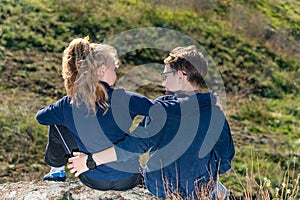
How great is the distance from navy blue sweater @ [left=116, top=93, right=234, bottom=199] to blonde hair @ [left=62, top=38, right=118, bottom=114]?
31 cm

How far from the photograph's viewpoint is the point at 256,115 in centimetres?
864

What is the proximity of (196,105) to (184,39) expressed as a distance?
23.7ft

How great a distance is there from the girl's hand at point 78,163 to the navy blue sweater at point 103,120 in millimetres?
49

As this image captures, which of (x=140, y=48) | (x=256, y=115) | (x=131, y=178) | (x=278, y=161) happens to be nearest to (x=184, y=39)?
(x=140, y=48)

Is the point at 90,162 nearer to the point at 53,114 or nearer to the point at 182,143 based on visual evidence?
the point at 53,114

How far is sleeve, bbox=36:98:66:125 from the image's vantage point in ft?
11.4

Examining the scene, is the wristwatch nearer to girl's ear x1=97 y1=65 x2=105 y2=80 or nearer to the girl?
the girl

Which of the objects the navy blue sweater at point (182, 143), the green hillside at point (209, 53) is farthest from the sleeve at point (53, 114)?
the green hillside at point (209, 53)

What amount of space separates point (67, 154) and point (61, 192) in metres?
0.25

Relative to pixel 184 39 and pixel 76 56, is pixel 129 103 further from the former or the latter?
pixel 184 39

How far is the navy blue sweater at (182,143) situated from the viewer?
3332 mm

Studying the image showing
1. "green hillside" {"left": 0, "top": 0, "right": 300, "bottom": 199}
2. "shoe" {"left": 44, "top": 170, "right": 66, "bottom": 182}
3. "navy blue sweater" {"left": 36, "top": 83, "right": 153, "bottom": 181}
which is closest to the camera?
"navy blue sweater" {"left": 36, "top": 83, "right": 153, "bottom": 181}

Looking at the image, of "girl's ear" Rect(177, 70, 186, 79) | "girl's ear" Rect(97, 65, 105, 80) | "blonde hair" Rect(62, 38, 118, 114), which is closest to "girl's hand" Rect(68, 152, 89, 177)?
"blonde hair" Rect(62, 38, 118, 114)

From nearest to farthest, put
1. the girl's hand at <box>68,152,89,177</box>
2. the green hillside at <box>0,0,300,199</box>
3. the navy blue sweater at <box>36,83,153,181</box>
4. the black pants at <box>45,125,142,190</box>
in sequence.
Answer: the navy blue sweater at <box>36,83,153,181</box>
the girl's hand at <box>68,152,89,177</box>
the black pants at <box>45,125,142,190</box>
the green hillside at <box>0,0,300,199</box>
